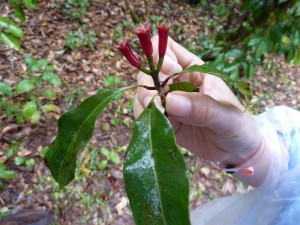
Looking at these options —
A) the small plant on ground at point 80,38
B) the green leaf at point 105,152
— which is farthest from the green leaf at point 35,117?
the small plant on ground at point 80,38

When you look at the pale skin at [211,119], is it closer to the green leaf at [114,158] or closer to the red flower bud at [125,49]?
the red flower bud at [125,49]

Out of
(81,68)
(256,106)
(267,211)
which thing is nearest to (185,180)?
(267,211)

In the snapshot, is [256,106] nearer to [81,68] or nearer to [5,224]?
[81,68]

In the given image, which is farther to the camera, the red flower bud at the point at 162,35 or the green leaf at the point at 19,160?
the green leaf at the point at 19,160

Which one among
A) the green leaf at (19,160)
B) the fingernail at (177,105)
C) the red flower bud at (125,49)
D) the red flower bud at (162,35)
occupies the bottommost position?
the green leaf at (19,160)

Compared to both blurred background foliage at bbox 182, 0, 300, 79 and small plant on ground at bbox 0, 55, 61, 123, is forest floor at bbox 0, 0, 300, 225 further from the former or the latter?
blurred background foliage at bbox 182, 0, 300, 79

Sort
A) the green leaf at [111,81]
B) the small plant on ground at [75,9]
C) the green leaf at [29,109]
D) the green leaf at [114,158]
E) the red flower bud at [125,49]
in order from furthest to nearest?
the small plant on ground at [75,9], the green leaf at [111,81], the green leaf at [114,158], the green leaf at [29,109], the red flower bud at [125,49]
